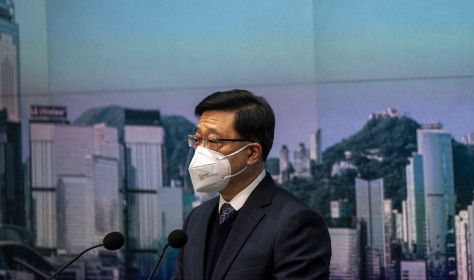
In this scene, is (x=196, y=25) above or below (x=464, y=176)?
above

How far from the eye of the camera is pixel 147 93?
4.86 metres

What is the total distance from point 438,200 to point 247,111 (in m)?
2.35

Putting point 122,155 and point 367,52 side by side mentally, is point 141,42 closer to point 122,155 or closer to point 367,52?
point 122,155

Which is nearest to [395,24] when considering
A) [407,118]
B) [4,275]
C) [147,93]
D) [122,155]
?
[407,118]

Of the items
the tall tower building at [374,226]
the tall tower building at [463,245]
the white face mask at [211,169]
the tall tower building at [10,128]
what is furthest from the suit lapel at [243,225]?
the tall tower building at [10,128]

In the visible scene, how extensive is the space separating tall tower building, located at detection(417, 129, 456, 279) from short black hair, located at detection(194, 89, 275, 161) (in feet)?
7.29

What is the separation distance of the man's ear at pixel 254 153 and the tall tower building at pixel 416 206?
2.21m

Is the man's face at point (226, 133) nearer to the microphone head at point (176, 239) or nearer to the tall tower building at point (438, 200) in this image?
the microphone head at point (176, 239)

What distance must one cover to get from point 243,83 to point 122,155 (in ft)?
3.38

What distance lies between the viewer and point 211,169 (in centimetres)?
224

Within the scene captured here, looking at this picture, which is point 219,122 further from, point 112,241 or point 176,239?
point 112,241

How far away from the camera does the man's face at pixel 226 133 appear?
225 centimetres

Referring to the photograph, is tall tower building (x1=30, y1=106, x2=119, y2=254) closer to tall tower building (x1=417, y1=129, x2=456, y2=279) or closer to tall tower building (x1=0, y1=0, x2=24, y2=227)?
tall tower building (x1=0, y1=0, x2=24, y2=227)

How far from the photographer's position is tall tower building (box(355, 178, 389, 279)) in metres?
4.26
